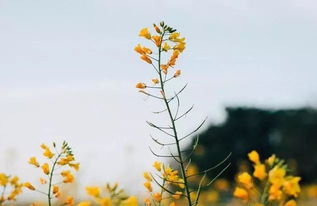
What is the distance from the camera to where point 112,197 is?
1.91m

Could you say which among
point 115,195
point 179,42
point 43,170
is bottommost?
point 115,195

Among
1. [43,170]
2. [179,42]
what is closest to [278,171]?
[179,42]

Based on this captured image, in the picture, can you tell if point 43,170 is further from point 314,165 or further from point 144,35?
point 314,165

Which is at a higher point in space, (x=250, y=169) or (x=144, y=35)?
(x=250, y=169)

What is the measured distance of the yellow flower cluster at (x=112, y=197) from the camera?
72.7 inches

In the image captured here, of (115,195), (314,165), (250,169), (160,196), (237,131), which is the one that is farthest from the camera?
(237,131)

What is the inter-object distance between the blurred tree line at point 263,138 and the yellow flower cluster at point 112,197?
1049 inches

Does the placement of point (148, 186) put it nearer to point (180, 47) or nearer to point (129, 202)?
point (180, 47)

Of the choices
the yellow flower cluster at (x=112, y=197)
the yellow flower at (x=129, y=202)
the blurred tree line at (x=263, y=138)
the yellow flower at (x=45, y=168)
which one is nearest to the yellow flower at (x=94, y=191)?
the yellow flower cluster at (x=112, y=197)

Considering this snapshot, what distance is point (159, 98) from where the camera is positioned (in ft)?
9.87

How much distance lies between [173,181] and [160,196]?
0.11 meters

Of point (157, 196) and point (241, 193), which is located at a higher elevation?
point (157, 196)

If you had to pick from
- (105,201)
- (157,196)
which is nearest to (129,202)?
(105,201)

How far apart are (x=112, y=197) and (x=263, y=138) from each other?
Result: 31530 millimetres
